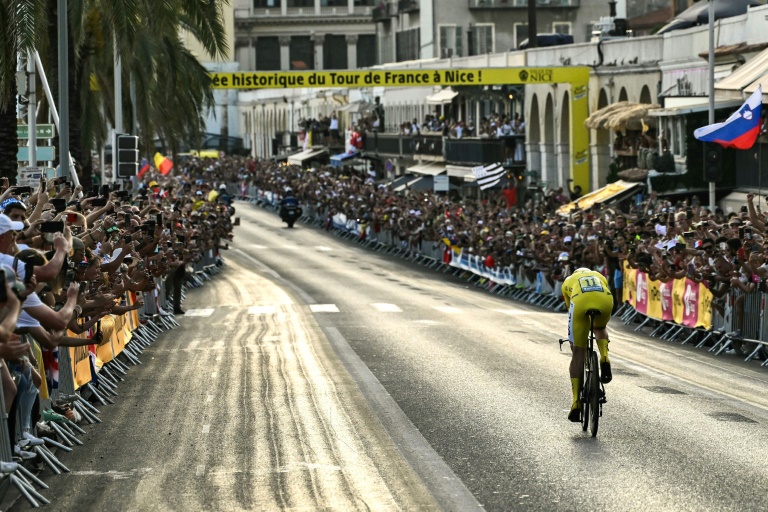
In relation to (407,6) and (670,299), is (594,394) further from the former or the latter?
(407,6)

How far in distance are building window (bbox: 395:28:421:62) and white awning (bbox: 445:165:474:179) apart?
24.9 meters

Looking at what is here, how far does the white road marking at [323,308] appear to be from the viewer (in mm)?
34375

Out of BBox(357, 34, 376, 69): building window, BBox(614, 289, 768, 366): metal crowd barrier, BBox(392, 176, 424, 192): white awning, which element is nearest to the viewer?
BBox(614, 289, 768, 366): metal crowd barrier

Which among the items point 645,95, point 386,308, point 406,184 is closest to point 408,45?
point 406,184

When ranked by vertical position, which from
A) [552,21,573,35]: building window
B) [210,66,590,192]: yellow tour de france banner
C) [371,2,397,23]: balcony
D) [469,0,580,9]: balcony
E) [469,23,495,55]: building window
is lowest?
[210,66,590,192]: yellow tour de france banner

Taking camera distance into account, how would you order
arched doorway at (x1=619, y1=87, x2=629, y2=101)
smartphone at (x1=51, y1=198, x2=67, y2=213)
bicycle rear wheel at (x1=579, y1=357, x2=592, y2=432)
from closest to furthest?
bicycle rear wheel at (x1=579, y1=357, x2=592, y2=432) → smartphone at (x1=51, y1=198, x2=67, y2=213) → arched doorway at (x1=619, y1=87, x2=629, y2=101)

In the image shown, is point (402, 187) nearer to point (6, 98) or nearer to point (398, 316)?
point (398, 316)

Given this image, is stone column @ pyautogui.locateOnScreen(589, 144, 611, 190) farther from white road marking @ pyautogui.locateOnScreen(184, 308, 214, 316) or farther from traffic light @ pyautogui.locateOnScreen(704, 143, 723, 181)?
traffic light @ pyautogui.locateOnScreen(704, 143, 723, 181)

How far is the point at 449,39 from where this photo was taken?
92.3m

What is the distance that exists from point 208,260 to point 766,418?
34.5 m

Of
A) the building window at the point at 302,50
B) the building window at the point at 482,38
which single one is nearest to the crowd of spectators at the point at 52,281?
the building window at the point at 482,38

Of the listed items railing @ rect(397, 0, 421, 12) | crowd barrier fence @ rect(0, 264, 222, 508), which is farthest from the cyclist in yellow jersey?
railing @ rect(397, 0, 421, 12)

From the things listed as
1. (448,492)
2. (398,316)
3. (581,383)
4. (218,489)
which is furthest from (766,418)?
(398,316)

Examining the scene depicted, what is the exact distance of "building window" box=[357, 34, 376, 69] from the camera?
544 ft
